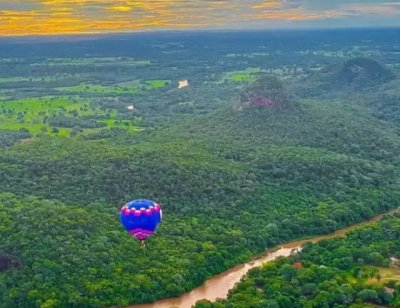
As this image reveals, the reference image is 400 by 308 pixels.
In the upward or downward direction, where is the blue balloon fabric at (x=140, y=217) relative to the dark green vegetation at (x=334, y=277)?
upward

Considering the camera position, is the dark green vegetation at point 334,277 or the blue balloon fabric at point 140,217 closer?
the dark green vegetation at point 334,277

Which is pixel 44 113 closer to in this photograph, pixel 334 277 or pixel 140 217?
pixel 140 217

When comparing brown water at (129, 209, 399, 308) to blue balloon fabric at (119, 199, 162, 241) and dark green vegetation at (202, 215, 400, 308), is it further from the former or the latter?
blue balloon fabric at (119, 199, 162, 241)

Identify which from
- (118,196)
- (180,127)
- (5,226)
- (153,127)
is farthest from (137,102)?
(5,226)

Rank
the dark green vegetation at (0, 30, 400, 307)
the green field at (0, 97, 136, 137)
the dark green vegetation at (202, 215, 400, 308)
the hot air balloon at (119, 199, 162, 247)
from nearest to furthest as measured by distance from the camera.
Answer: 1. the dark green vegetation at (202, 215, 400, 308)
2. the dark green vegetation at (0, 30, 400, 307)
3. the hot air balloon at (119, 199, 162, 247)
4. the green field at (0, 97, 136, 137)

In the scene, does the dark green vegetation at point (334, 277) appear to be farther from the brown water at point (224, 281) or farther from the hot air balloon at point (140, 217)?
the hot air balloon at point (140, 217)

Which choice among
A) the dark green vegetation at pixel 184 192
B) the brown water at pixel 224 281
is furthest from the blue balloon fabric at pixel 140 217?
the brown water at pixel 224 281

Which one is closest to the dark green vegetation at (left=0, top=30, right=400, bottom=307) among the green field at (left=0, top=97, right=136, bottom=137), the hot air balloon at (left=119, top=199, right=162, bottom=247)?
the hot air balloon at (left=119, top=199, right=162, bottom=247)
